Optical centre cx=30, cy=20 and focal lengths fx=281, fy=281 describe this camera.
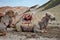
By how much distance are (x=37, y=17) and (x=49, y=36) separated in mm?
1005

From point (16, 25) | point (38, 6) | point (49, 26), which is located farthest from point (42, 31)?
point (38, 6)

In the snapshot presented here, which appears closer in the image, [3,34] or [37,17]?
[3,34]

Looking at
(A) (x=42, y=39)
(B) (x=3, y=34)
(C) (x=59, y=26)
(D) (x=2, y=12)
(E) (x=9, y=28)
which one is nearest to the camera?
(A) (x=42, y=39)

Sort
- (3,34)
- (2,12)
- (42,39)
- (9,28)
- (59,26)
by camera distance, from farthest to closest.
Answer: (2,12) < (9,28) < (59,26) < (3,34) < (42,39)

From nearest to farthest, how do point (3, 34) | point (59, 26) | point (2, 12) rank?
point (3, 34), point (59, 26), point (2, 12)

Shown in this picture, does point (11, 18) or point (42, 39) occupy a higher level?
point (11, 18)

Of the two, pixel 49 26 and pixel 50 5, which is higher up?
pixel 50 5

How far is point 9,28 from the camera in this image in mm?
5375

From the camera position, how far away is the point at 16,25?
17.8 ft

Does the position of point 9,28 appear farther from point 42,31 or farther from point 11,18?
point 42,31

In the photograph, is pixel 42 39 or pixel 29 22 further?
pixel 29 22

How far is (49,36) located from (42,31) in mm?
476

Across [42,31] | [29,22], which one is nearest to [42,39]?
[42,31]

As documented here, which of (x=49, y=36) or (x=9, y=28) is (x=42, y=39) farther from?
(x=9, y=28)
